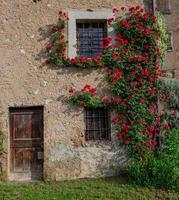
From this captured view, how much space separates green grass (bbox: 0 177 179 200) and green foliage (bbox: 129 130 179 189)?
187 mm

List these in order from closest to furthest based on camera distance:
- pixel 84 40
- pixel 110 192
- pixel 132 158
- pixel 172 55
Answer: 1. pixel 110 192
2. pixel 132 158
3. pixel 84 40
4. pixel 172 55

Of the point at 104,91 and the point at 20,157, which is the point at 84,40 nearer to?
the point at 104,91

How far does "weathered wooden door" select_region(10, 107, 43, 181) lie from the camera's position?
721 centimetres

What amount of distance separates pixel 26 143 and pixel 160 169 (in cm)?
Result: 342

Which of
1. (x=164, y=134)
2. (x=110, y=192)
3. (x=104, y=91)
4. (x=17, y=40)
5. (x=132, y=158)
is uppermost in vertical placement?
(x=17, y=40)

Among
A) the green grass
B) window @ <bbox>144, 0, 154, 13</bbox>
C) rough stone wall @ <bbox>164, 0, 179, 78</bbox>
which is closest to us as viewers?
the green grass

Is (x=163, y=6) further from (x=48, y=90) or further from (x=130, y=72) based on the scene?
(x=48, y=90)

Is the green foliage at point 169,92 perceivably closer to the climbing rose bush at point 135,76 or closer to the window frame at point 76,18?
the climbing rose bush at point 135,76

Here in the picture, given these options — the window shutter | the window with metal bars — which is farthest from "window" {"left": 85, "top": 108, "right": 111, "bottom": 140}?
the window shutter

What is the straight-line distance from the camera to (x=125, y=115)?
7.35 m

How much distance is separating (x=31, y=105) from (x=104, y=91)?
195 cm

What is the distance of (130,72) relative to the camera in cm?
750

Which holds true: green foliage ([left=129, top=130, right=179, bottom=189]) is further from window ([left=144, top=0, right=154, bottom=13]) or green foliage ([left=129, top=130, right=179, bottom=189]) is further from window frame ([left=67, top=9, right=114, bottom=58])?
window ([left=144, top=0, right=154, bottom=13])

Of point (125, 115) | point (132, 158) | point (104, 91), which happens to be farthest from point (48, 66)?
point (132, 158)
